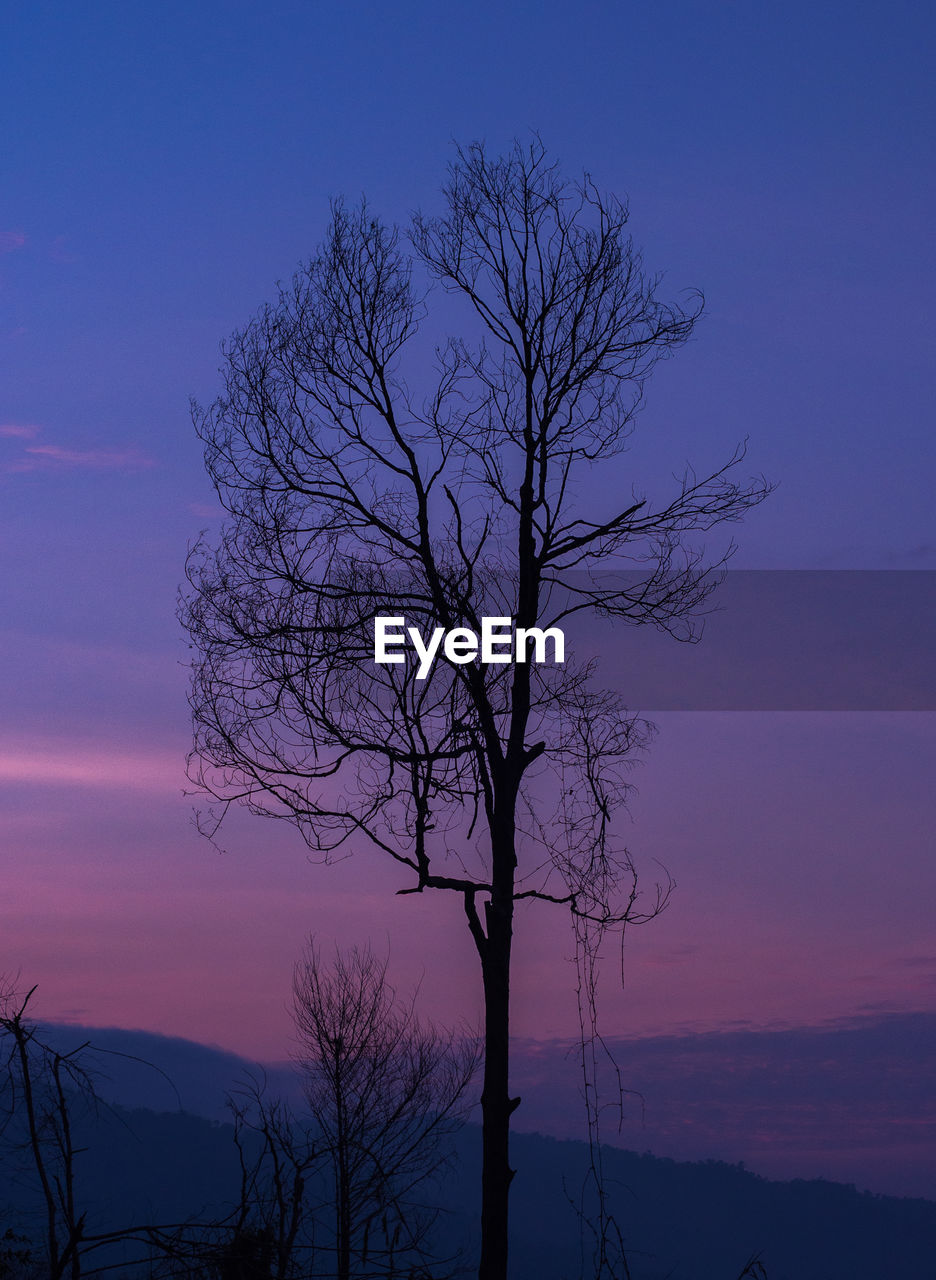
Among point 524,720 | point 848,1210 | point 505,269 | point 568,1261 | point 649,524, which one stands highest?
point 505,269

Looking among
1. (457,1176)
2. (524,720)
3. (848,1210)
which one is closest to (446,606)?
(524,720)

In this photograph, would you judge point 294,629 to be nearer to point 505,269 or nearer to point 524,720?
point 524,720

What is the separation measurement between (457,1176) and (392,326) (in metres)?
11.7

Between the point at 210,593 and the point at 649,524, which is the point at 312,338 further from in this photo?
the point at 649,524

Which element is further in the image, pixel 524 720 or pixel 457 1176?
pixel 457 1176

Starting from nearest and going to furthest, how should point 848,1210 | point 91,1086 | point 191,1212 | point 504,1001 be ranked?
point 191,1212 < point 91,1086 < point 504,1001 < point 848,1210

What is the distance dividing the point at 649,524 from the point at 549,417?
1.38 metres

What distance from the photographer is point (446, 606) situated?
10.4 metres

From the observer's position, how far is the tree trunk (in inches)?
352

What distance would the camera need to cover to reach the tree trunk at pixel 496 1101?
895cm

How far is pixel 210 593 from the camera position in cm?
1073

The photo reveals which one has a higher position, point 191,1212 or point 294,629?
point 294,629

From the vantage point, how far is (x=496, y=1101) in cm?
926

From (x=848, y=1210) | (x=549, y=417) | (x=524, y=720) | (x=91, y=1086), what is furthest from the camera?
(x=848, y=1210)
